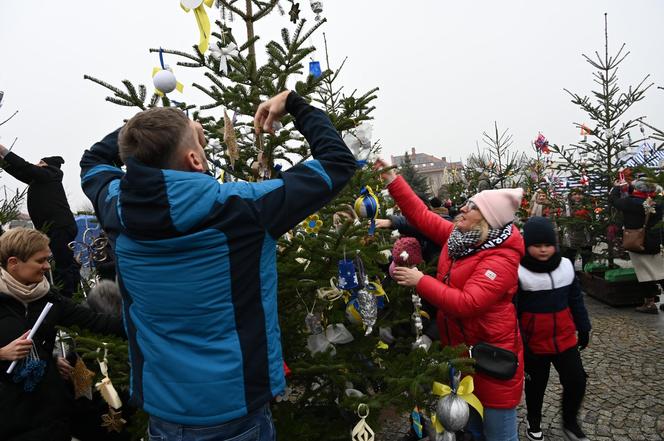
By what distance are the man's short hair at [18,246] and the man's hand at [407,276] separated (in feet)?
6.82

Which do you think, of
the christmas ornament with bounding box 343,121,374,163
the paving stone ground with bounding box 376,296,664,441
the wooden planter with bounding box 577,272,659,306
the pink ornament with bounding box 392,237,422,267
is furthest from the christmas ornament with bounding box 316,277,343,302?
the wooden planter with bounding box 577,272,659,306

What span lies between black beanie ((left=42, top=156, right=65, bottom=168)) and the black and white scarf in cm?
468

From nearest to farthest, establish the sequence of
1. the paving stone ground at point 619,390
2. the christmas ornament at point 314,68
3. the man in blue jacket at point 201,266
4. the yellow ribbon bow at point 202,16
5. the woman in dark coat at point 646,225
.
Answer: the man in blue jacket at point 201,266, the yellow ribbon bow at point 202,16, the christmas ornament at point 314,68, the paving stone ground at point 619,390, the woman in dark coat at point 646,225

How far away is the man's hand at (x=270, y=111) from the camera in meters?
1.55

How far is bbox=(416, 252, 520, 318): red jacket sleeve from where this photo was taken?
246cm

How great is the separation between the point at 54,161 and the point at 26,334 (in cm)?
342

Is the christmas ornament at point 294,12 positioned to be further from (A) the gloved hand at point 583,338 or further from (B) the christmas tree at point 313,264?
(A) the gloved hand at point 583,338

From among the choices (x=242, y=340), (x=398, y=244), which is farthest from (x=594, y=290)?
(x=242, y=340)

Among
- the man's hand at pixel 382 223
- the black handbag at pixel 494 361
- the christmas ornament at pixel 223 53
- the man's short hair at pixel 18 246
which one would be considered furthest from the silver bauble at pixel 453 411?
the man's short hair at pixel 18 246

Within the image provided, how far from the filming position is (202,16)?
6.05 ft

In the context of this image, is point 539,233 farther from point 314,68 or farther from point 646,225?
point 646,225

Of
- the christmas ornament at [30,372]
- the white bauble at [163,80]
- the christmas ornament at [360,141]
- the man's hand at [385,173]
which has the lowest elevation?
the christmas ornament at [30,372]

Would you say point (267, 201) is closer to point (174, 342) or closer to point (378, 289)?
point (174, 342)

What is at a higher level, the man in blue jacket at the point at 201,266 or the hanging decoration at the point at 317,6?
the hanging decoration at the point at 317,6
